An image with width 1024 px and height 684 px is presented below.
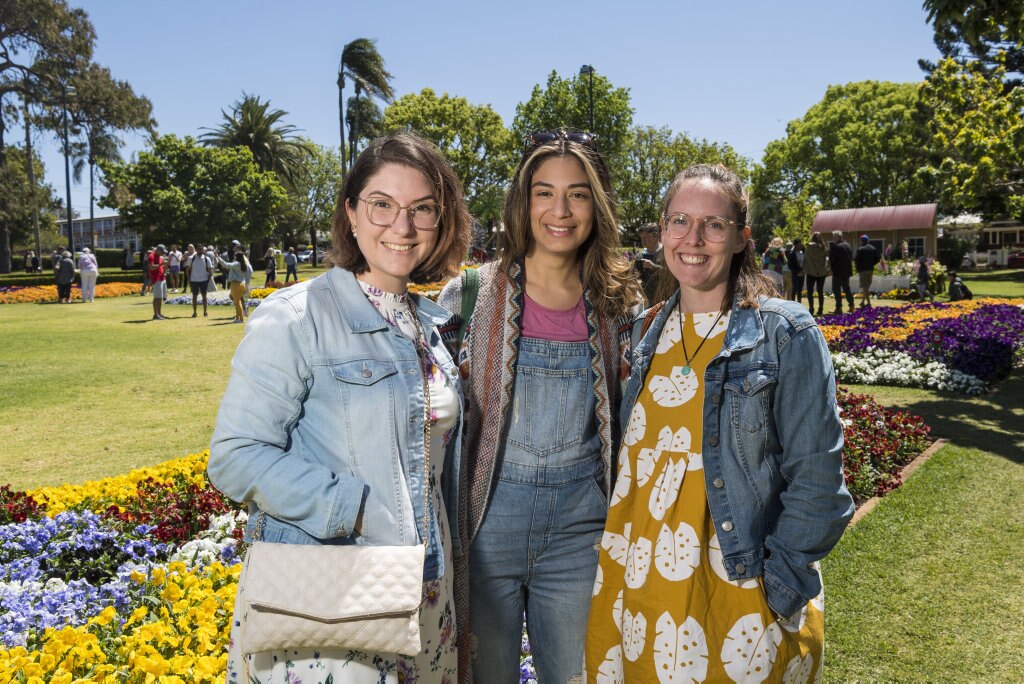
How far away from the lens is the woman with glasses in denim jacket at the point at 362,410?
5.73ft

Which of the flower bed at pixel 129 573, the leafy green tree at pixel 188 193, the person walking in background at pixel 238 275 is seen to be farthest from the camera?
the leafy green tree at pixel 188 193

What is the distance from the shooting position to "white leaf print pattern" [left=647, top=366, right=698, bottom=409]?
2.24 m

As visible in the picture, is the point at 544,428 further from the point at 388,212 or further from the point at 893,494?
the point at 893,494

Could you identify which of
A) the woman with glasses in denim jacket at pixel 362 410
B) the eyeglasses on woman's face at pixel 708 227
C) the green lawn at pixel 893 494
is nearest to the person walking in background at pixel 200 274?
the green lawn at pixel 893 494

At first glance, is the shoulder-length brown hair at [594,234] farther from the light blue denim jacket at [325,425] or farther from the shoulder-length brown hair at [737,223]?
the light blue denim jacket at [325,425]

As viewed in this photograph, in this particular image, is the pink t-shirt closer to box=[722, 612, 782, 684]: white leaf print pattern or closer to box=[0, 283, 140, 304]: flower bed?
box=[722, 612, 782, 684]: white leaf print pattern

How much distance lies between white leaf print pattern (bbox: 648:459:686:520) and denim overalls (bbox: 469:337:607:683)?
28 centimetres

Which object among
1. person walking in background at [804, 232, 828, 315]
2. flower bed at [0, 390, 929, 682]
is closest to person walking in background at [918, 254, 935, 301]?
person walking in background at [804, 232, 828, 315]

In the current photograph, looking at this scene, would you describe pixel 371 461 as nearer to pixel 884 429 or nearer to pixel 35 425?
pixel 884 429

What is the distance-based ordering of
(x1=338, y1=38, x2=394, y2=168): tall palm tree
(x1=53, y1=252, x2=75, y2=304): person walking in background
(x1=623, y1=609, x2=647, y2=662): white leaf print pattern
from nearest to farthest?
(x1=623, y1=609, x2=647, y2=662): white leaf print pattern → (x1=53, y1=252, x2=75, y2=304): person walking in background → (x1=338, y1=38, x2=394, y2=168): tall palm tree

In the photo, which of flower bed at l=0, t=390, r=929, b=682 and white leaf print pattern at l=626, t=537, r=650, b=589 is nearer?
white leaf print pattern at l=626, t=537, r=650, b=589

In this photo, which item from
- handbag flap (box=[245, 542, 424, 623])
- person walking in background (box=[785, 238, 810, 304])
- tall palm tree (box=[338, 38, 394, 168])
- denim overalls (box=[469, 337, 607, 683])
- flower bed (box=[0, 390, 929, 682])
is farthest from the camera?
tall palm tree (box=[338, 38, 394, 168])

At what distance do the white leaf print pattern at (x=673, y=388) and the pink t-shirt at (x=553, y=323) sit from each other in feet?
1.11

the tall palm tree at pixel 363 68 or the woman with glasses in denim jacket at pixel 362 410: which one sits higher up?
the tall palm tree at pixel 363 68
